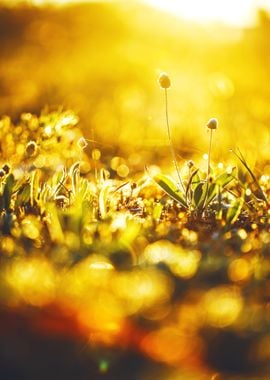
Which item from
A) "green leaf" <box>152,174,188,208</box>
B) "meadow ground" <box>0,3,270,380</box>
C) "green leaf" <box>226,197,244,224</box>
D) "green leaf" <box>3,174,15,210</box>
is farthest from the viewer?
"green leaf" <box>152,174,188,208</box>

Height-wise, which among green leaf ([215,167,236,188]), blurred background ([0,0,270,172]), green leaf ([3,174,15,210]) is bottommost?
blurred background ([0,0,270,172])

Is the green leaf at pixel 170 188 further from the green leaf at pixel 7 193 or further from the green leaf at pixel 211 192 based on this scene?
the green leaf at pixel 7 193

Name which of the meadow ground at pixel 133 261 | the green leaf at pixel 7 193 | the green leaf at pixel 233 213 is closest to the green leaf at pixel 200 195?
the meadow ground at pixel 133 261

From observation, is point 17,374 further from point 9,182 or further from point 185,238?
point 9,182

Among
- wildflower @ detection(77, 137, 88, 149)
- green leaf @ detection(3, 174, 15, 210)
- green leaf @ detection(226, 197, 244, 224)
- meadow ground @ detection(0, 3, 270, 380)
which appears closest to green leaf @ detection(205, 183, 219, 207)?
meadow ground @ detection(0, 3, 270, 380)

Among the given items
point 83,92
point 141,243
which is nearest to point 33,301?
point 141,243

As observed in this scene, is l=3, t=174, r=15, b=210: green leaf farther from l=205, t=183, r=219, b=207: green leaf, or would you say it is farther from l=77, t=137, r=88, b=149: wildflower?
l=205, t=183, r=219, b=207: green leaf

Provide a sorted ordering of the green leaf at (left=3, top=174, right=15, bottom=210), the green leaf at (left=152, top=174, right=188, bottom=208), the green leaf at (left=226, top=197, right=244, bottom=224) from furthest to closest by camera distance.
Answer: the green leaf at (left=152, top=174, right=188, bottom=208), the green leaf at (left=3, top=174, right=15, bottom=210), the green leaf at (left=226, top=197, right=244, bottom=224)

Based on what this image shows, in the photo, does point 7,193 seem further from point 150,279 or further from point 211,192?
point 150,279
